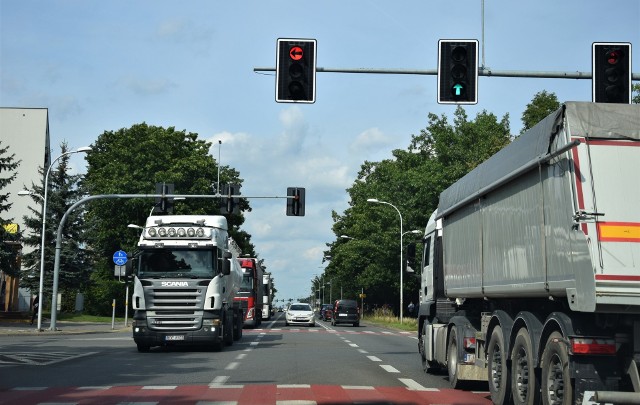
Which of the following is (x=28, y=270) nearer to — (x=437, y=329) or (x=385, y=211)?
(x=385, y=211)

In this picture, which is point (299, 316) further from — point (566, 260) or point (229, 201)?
point (566, 260)

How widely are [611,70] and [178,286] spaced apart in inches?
499

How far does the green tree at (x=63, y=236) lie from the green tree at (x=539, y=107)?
31267 mm

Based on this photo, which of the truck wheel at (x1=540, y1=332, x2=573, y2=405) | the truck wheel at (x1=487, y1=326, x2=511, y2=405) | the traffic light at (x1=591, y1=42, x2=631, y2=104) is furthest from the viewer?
the traffic light at (x1=591, y1=42, x2=631, y2=104)

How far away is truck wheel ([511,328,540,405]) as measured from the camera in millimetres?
9688

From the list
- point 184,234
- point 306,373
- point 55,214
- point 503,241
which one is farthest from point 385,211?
point 503,241

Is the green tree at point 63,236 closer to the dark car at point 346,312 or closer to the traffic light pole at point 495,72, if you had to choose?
the dark car at point 346,312

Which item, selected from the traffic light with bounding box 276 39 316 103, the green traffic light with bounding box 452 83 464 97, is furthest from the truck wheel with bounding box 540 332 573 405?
the traffic light with bounding box 276 39 316 103

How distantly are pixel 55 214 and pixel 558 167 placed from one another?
166 feet

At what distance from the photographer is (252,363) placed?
1902cm

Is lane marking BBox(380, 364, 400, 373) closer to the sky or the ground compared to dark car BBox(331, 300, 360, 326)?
closer to the ground

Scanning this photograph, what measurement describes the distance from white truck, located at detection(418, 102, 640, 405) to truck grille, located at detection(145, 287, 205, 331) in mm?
11771

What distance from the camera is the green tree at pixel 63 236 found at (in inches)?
2042

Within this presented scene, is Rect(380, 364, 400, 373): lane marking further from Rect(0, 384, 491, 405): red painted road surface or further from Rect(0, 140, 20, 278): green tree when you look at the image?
Rect(0, 140, 20, 278): green tree
